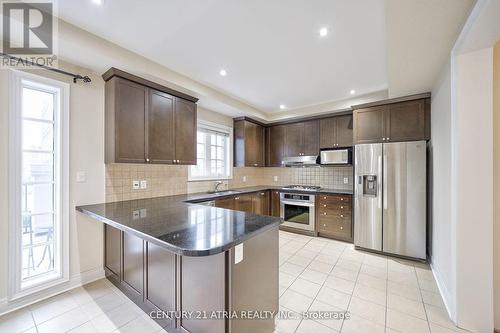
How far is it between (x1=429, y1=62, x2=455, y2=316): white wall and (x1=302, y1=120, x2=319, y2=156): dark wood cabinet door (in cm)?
184

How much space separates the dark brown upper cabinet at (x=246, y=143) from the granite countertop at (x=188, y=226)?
240cm

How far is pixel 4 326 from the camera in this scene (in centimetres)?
171

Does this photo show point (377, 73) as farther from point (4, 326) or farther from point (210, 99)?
point (4, 326)

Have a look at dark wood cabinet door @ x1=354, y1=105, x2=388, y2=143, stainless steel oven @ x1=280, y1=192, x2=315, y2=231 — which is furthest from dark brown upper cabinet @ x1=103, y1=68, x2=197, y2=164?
dark wood cabinet door @ x1=354, y1=105, x2=388, y2=143

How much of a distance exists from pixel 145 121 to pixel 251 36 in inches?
64.9

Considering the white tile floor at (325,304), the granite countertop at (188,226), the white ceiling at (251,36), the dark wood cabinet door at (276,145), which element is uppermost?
the white ceiling at (251,36)

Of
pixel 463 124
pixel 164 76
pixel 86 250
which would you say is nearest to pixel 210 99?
pixel 164 76

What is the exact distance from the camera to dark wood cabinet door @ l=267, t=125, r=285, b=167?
4750 mm

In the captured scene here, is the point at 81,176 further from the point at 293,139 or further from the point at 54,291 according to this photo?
the point at 293,139

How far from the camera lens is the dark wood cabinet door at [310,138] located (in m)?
4.24

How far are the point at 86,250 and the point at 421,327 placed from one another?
341cm

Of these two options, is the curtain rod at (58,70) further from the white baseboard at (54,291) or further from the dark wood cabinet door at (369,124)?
the dark wood cabinet door at (369,124)

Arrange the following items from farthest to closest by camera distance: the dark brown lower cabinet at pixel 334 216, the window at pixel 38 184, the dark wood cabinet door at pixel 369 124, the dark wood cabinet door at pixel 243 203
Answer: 1. the dark wood cabinet door at pixel 243 203
2. the dark brown lower cabinet at pixel 334 216
3. the dark wood cabinet door at pixel 369 124
4. the window at pixel 38 184

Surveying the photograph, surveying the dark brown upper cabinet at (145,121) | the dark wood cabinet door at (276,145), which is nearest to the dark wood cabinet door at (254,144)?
the dark wood cabinet door at (276,145)
